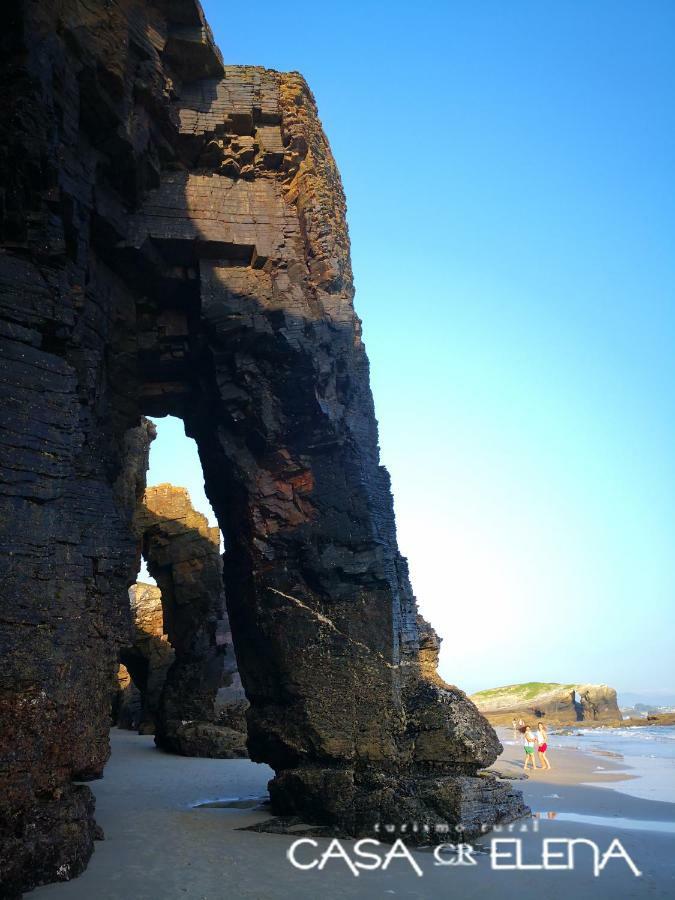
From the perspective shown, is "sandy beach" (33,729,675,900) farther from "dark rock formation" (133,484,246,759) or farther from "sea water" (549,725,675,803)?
"dark rock formation" (133,484,246,759)

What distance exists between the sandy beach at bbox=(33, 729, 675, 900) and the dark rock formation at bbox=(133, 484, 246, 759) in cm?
656

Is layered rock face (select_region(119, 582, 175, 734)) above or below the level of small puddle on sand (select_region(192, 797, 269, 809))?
above

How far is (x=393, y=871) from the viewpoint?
27.2ft

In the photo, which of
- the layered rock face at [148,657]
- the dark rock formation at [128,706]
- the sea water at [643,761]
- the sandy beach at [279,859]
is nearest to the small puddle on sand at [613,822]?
the sandy beach at [279,859]

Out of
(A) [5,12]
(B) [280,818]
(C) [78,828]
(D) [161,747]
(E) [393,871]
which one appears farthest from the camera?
(D) [161,747]

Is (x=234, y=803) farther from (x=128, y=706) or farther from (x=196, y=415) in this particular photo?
(x=128, y=706)

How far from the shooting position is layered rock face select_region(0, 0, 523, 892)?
7945 millimetres

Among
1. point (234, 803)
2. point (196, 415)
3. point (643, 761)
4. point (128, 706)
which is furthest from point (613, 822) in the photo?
point (128, 706)

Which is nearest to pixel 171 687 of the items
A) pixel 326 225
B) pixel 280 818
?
pixel 280 818

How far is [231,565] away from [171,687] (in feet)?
35.3

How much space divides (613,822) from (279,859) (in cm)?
625

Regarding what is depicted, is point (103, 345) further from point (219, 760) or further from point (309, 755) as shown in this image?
point (219, 760)

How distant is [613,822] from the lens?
11.5m

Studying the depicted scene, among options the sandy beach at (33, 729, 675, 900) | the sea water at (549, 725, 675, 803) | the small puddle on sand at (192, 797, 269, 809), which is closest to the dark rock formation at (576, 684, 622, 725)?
the sea water at (549, 725, 675, 803)
